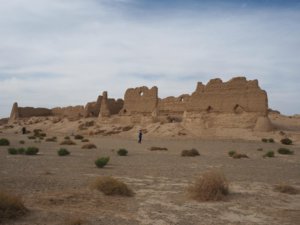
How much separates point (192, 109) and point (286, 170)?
2887 centimetres

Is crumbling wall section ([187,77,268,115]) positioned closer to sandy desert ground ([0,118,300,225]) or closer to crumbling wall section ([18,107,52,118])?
sandy desert ground ([0,118,300,225])

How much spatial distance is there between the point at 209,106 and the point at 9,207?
37795mm

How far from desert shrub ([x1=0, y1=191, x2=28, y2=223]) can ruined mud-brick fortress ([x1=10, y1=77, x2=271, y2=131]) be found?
113 ft

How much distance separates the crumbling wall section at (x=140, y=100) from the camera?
168ft

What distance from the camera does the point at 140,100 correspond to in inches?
2080

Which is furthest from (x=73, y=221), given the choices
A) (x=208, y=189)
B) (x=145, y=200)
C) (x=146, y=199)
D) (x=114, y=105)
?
(x=114, y=105)

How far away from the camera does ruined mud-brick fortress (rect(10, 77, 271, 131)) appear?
39531mm

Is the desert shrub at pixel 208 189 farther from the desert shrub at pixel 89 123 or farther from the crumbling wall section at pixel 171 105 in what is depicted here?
the desert shrub at pixel 89 123

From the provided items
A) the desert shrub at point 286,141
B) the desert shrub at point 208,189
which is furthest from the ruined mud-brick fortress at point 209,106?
the desert shrub at point 208,189

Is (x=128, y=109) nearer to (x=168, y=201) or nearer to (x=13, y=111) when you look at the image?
(x=13, y=111)

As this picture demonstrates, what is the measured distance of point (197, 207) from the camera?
870 centimetres

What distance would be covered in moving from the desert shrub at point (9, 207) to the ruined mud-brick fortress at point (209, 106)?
113ft

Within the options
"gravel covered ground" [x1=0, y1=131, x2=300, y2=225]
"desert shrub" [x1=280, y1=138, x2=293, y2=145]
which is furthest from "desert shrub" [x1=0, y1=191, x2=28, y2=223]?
"desert shrub" [x1=280, y1=138, x2=293, y2=145]

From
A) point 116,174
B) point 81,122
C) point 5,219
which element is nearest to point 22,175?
point 116,174
